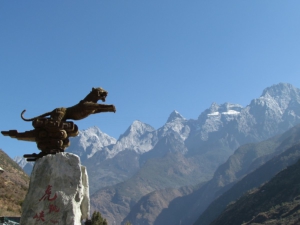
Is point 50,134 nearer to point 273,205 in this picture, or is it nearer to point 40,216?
point 40,216

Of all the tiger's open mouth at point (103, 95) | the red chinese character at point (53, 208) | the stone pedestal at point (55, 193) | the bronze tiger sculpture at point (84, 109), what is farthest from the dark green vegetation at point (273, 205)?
the red chinese character at point (53, 208)

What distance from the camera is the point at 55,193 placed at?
768 centimetres

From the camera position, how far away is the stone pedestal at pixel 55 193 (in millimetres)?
7566

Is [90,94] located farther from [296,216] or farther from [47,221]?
[296,216]

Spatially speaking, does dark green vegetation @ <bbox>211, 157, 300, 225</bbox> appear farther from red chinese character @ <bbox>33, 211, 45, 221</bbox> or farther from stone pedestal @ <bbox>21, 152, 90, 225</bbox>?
red chinese character @ <bbox>33, 211, 45, 221</bbox>

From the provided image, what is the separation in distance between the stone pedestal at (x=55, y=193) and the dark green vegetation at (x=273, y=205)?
72.0 meters

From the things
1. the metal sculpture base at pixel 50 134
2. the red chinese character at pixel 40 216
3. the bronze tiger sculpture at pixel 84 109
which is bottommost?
the red chinese character at pixel 40 216

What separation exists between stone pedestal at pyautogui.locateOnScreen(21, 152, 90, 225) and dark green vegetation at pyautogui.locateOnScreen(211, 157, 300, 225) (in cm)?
7204

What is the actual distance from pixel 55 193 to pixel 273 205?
91239 millimetres

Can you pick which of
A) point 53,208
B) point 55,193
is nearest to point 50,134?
point 55,193

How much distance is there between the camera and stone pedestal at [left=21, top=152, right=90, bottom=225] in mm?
7566

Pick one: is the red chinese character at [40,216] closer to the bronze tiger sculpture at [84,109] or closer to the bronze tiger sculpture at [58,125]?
the bronze tiger sculpture at [58,125]

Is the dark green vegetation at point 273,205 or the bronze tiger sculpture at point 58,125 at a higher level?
the dark green vegetation at point 273,205

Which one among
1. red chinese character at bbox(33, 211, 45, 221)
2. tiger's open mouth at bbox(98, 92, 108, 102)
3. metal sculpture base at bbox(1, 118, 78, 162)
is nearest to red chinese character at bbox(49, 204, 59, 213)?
red chinese character at bbox(33, 211, 45, 221)
